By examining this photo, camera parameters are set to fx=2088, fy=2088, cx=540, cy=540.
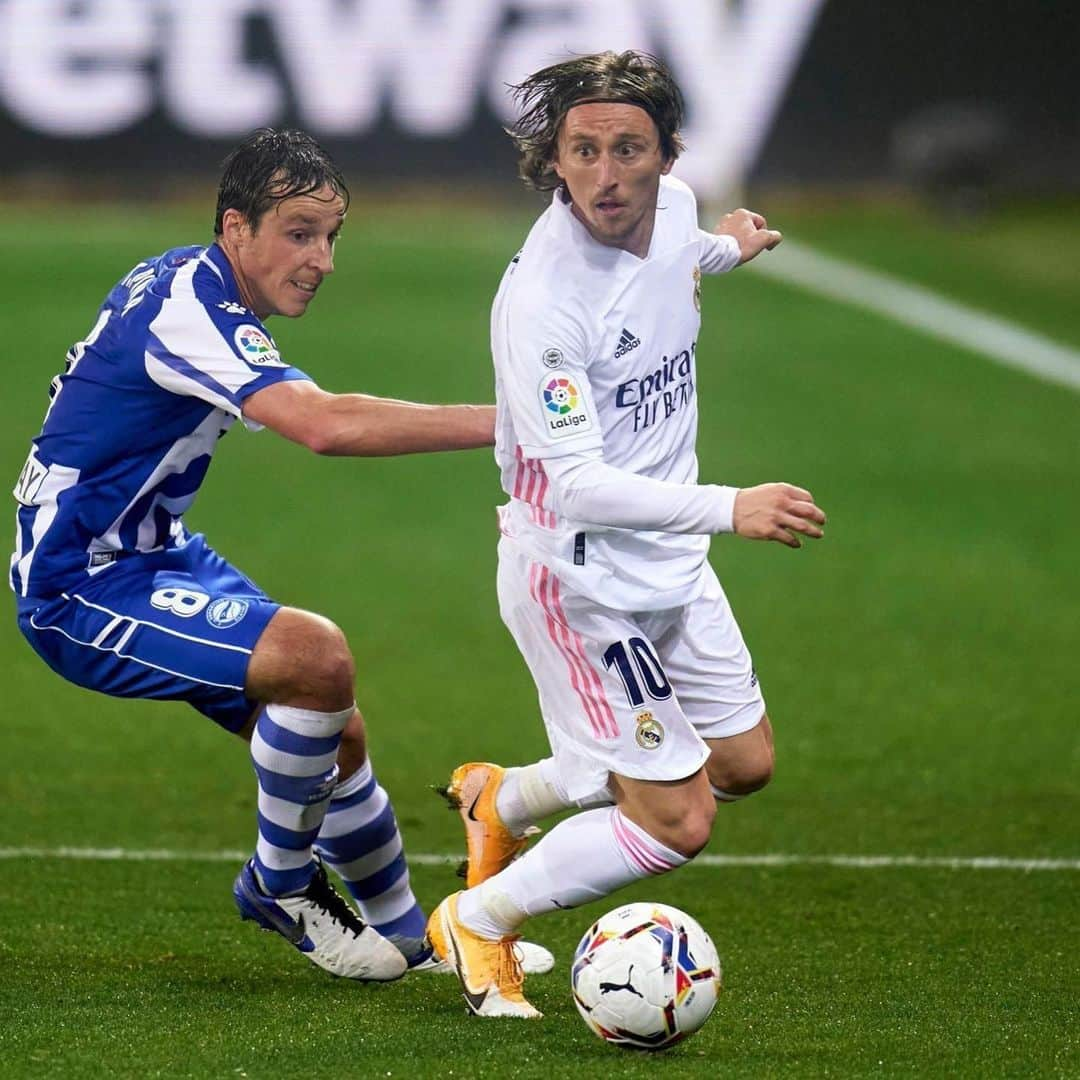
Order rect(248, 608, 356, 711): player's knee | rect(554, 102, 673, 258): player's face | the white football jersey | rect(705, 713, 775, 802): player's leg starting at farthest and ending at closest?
rect(705, 713, 775, 802): player's leg < rect(248, 608, 356, 711): player's knee < rect(554, 102, 673, 258): player's face < the white football jersey

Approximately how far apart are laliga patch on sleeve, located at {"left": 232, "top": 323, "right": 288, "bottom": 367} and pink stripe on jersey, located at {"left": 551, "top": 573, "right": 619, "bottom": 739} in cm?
85

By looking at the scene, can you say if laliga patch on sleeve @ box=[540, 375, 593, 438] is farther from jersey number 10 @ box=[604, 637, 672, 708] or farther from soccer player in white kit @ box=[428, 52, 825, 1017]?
jersey number 10 @ box=[604, 637, 672, 708]

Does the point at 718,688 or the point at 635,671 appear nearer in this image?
the point at 635,671

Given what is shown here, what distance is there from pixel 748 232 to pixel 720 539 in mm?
7012

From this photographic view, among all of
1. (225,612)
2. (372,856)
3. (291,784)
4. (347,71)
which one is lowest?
(347,71)

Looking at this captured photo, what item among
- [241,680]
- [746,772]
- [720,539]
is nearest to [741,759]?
[746,772]

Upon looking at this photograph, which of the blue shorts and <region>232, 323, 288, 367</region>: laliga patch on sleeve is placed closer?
<region>232, 323, 288, 367</region>: laliga patch on sleeve

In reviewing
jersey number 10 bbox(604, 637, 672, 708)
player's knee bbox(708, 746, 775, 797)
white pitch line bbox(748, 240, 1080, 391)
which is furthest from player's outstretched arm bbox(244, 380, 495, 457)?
white pitch line bbox(748, 240, 1080, 391)

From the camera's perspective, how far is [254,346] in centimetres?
500

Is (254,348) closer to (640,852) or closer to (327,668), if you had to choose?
(327,668)

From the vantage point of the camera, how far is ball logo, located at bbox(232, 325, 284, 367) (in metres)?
4.98

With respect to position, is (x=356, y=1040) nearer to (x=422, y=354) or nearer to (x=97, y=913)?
(x=97, y=913)

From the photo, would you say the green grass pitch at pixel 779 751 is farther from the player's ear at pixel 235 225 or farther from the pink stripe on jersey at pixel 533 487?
the player's ear at pixel 235 225

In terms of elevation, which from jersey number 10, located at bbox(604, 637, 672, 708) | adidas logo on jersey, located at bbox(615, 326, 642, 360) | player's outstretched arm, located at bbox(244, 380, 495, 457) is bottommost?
jersey number 10, located at bbox(604, 637, 672, 708)
